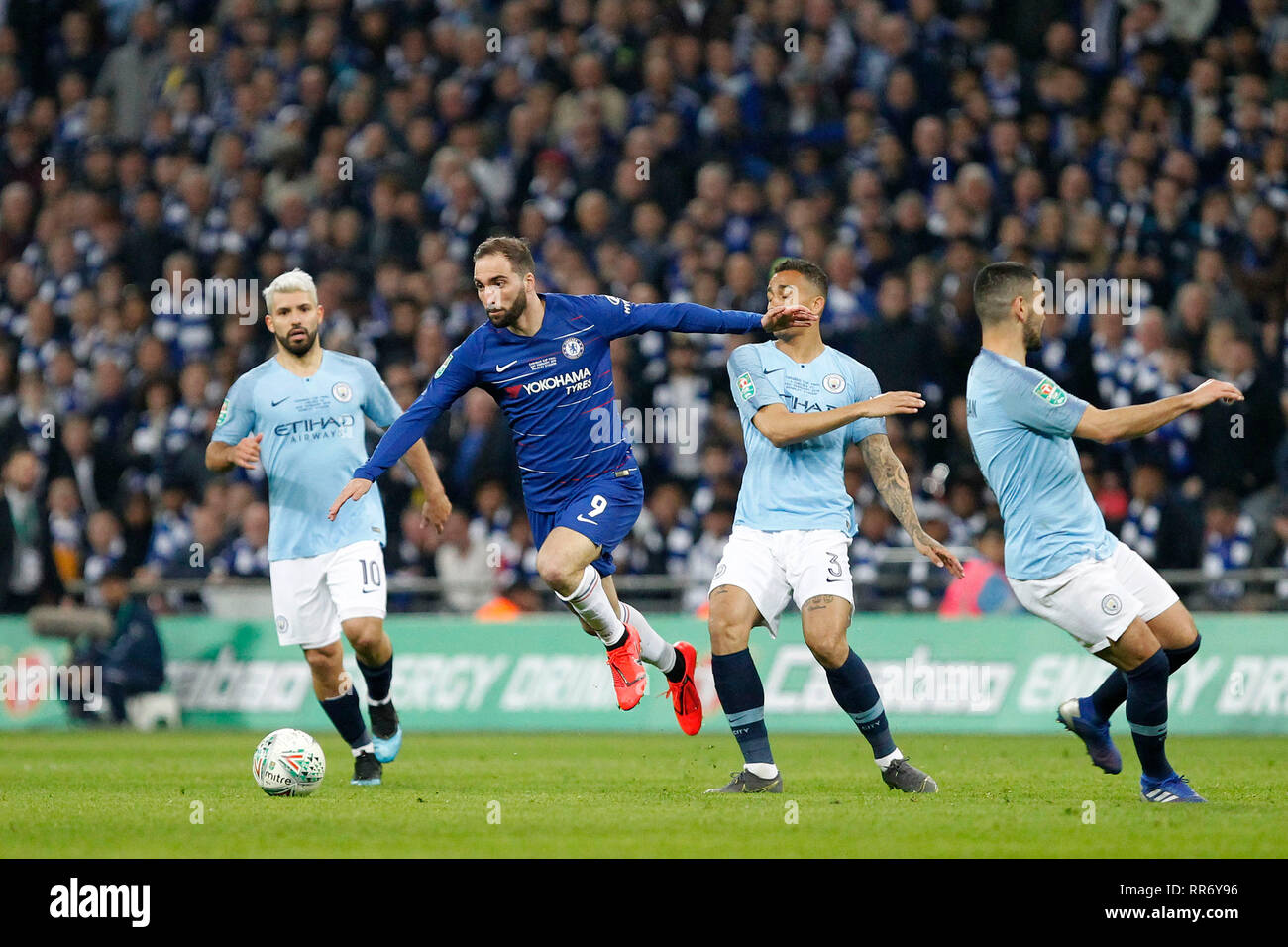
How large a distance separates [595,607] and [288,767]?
1759mm

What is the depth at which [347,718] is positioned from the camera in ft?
32.8

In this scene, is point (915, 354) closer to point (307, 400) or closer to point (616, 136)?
point (616, 136)

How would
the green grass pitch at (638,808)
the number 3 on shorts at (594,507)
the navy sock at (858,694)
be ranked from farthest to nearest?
the number 3 on shorts at (594,507) < the navy sock at (858,694) < the green grass pitch at (638,808)

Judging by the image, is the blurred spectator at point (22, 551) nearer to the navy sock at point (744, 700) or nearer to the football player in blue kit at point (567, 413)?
Answer: the football player in blue kit at point (567, 413)

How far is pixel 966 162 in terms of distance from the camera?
17.6 meters

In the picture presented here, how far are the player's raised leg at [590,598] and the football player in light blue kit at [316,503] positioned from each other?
1.25 metres

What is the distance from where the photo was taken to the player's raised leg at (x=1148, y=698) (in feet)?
26.9

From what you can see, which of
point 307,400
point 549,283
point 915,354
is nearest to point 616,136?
point 549,283

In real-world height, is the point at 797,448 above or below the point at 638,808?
above

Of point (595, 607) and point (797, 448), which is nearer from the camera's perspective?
point (797, 448)

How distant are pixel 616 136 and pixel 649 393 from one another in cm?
372

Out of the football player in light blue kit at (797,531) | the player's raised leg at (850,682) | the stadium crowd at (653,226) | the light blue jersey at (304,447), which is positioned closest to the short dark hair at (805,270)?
the football player in light blue kit at (797,531)

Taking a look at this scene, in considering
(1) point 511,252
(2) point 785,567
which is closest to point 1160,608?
(2) point 785,567

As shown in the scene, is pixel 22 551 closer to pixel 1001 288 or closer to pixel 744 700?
pixel 744 700
